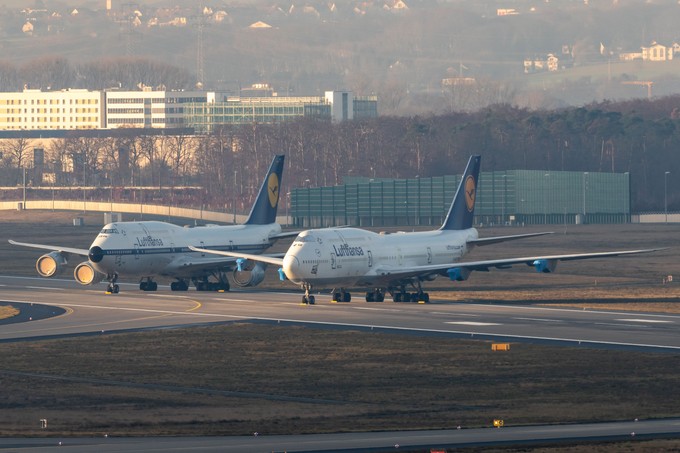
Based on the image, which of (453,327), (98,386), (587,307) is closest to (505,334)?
(453,327)

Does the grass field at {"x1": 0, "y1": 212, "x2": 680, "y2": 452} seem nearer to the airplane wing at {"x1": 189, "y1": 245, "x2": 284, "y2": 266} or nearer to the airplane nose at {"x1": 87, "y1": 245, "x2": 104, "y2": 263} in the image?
the airplane wing at {"x1": 189, "y1": 245, "x2": 284, "y2": 266}

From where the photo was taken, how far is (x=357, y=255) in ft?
338

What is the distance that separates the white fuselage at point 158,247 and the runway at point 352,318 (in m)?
2.12

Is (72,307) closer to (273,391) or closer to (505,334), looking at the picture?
(505,334)

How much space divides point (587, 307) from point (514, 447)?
55.1 meters

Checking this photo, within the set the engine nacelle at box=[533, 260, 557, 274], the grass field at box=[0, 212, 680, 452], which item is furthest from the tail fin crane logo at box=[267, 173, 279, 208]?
the grass field at box=[0, 212, 680, 452]

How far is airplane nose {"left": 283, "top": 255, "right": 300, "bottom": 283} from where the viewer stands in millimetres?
99688

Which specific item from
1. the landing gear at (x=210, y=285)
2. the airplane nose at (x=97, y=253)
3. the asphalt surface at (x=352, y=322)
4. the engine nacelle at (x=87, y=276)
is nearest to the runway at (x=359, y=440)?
the asphalt surface at (x=352, y=322)

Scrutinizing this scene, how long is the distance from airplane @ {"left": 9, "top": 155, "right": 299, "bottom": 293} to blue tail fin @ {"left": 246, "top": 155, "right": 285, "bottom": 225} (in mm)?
447

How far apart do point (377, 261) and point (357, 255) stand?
234 cm

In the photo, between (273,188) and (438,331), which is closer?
(438,331)

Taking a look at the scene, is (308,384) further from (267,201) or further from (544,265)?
(267,201)

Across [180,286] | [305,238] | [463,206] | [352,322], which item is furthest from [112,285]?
[352,322]

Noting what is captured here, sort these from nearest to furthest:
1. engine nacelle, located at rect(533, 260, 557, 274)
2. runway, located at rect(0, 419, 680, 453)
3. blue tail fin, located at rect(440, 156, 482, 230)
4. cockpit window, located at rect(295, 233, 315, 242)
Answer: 1. runway, located at rect(0, 419, 680, 453)
2. cockpit window, located at rect(295, 233, 315, 242)
3. engine nacelle, located at rect(533, 260, 557, 274)
4. blue tail fin, located at rect(440, 156, 482, 230)
